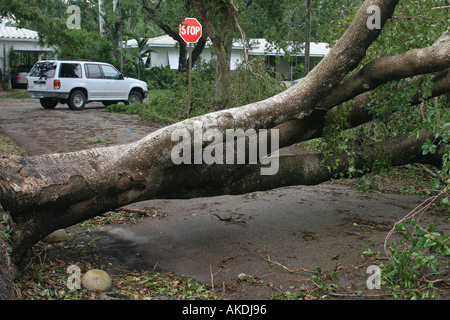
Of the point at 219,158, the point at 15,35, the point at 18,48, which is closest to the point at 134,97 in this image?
the point at 15,35

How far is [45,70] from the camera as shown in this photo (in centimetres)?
1897

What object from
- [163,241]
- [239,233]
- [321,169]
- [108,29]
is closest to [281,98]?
[321,169]

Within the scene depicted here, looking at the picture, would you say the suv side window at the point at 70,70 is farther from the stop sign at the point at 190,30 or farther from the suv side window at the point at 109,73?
the stop sign at the point at 190,30

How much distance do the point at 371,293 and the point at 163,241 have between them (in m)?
2.56

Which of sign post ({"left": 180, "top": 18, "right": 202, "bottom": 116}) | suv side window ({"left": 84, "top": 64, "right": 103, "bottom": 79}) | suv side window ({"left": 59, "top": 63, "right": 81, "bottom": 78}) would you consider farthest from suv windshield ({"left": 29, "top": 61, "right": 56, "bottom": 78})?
sign post ({"left": 180, "top": 18, "right": 202, "bottom": 116})

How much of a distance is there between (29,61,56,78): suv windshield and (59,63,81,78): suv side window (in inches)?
11.2

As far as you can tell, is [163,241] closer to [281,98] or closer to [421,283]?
[281,98]

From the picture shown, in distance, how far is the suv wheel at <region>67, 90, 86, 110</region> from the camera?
1911 centimetres

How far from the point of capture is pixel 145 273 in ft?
17.0

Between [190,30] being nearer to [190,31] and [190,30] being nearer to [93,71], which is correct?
[190,31]

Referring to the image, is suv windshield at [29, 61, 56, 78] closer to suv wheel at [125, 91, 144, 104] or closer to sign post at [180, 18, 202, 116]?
suv wheel at [125, 91, 144, 104]

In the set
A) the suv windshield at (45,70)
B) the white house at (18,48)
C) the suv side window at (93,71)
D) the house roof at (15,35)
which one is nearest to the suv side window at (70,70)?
the suv windshield at (45,70)

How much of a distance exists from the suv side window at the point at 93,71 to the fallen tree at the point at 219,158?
14.8 metres

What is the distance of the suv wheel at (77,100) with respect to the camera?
19109mm
